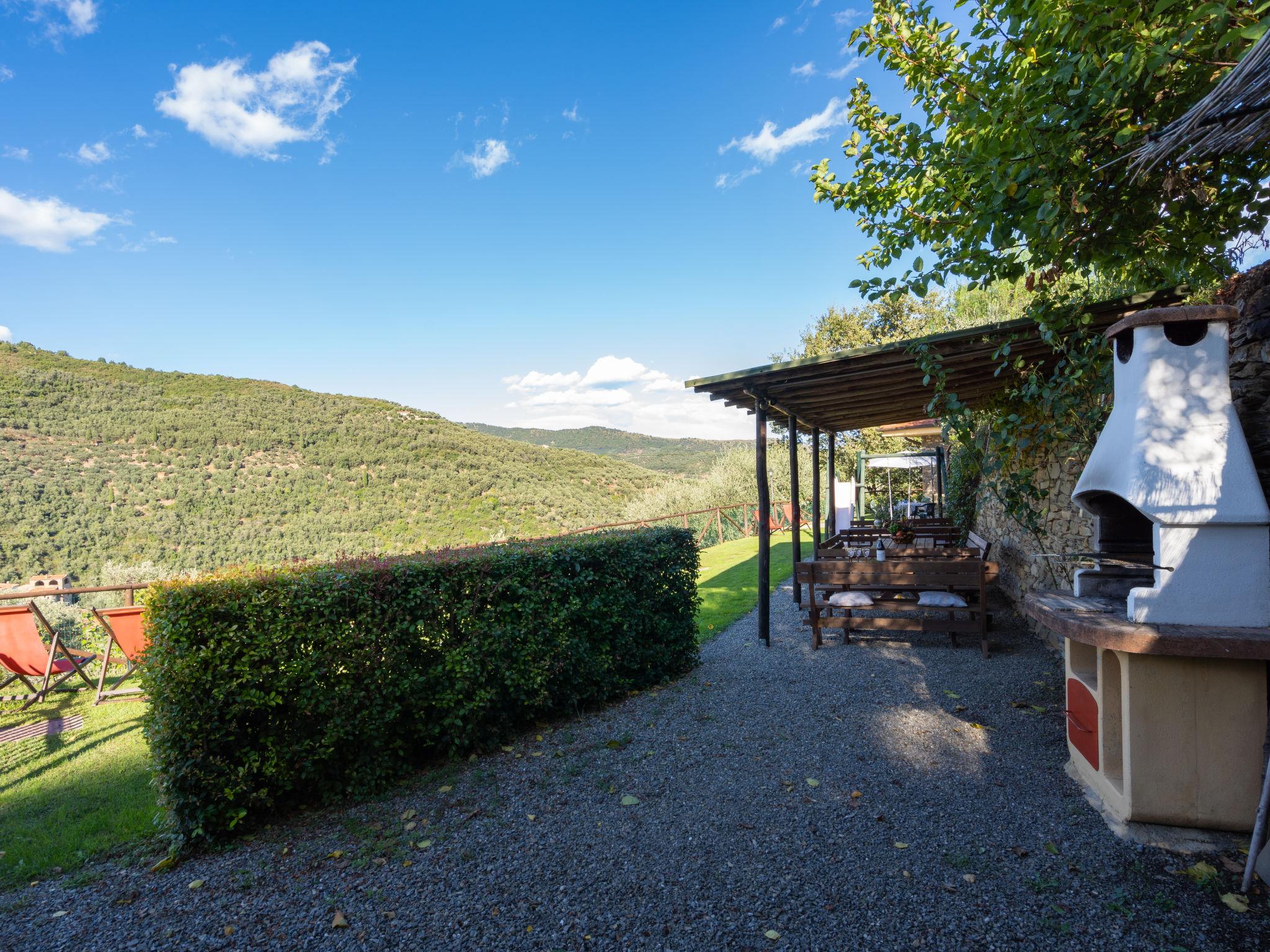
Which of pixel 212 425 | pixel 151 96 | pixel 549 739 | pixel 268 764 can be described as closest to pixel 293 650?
pixel 268 764

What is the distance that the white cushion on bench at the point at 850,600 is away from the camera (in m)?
5.97

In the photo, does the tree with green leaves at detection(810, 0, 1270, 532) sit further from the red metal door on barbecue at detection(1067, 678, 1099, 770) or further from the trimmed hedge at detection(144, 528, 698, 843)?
the trimmed hedge at detection(144, 528, 698, 843)

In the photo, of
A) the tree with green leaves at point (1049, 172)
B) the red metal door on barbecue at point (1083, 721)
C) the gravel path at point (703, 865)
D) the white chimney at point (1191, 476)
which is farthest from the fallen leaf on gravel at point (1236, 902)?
the tree with green leaves at point (1049, 172)

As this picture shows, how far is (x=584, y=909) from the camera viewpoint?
2301 mm

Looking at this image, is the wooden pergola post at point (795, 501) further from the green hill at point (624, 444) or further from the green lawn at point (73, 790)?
the green hill at point (624, 444)

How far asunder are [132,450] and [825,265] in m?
35.2

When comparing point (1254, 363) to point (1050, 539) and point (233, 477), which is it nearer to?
Answer: point (1050, 539)

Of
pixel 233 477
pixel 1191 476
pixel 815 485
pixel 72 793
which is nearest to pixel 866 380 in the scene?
pixel 1191 476

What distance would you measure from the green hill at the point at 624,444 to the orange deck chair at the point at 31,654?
153 feet

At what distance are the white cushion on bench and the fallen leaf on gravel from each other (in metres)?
3.75

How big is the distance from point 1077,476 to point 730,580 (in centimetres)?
626

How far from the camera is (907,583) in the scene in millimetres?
5863

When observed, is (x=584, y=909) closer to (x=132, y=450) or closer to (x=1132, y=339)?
(x=1132, y=339)

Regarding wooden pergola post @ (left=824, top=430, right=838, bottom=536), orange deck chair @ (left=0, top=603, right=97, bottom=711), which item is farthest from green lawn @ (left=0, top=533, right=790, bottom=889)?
wooden pergola post @ (left=824, top=430, right=838, bottom=536)
